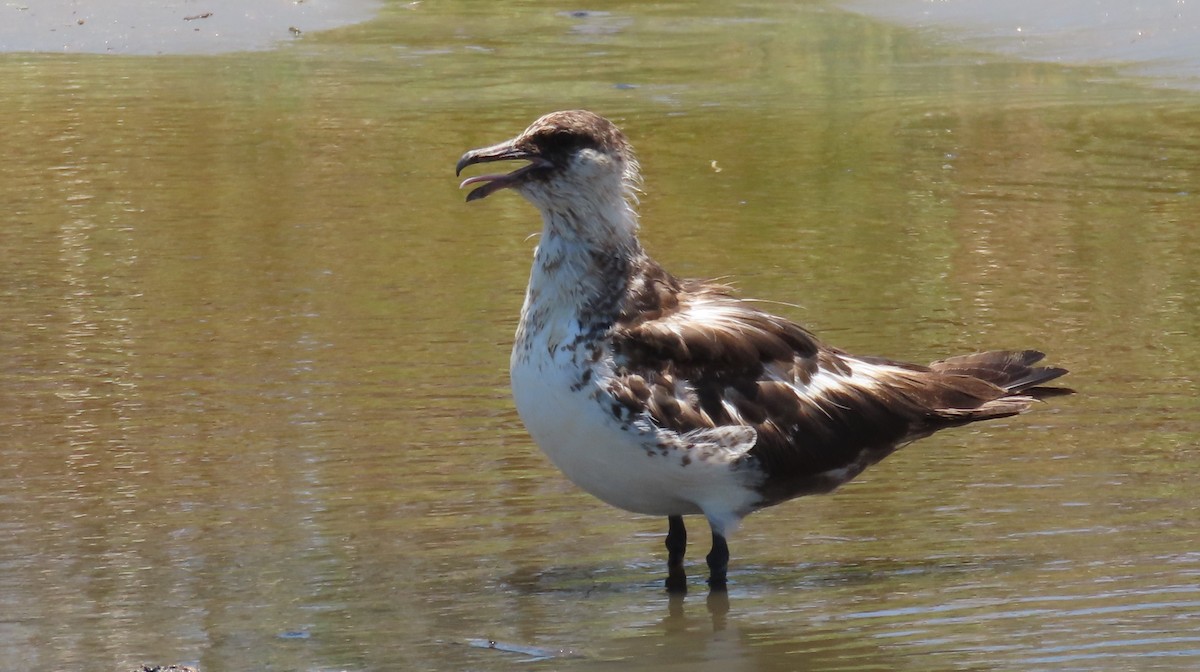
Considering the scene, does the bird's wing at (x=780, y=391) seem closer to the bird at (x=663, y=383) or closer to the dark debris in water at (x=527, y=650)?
the bird at (x=663, y=383)

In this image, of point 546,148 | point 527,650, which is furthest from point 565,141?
point 527,650

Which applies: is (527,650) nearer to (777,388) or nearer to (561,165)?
(777,388)

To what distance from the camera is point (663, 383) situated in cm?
548

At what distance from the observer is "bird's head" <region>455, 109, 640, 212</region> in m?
5.62

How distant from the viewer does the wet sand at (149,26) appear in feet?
47.7

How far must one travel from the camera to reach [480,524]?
20.0 ft

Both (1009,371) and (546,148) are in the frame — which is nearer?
(546,148)

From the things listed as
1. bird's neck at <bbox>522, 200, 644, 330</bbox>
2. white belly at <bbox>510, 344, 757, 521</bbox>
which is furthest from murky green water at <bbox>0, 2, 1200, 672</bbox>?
bird's neck at <bbox>522, 200, 644, 330</bbox>

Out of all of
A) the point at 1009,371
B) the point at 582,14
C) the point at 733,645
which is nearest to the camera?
the point at 733,645

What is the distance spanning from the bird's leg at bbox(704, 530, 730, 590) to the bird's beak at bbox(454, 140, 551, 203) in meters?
1.22

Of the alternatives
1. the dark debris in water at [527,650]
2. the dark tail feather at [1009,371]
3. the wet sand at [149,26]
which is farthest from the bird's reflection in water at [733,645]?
the wet sand at [149,26]

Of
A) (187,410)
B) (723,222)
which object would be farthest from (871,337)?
(187,410)

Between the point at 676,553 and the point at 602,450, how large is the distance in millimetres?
570

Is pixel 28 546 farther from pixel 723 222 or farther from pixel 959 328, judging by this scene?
Answer: pixel 723 222
